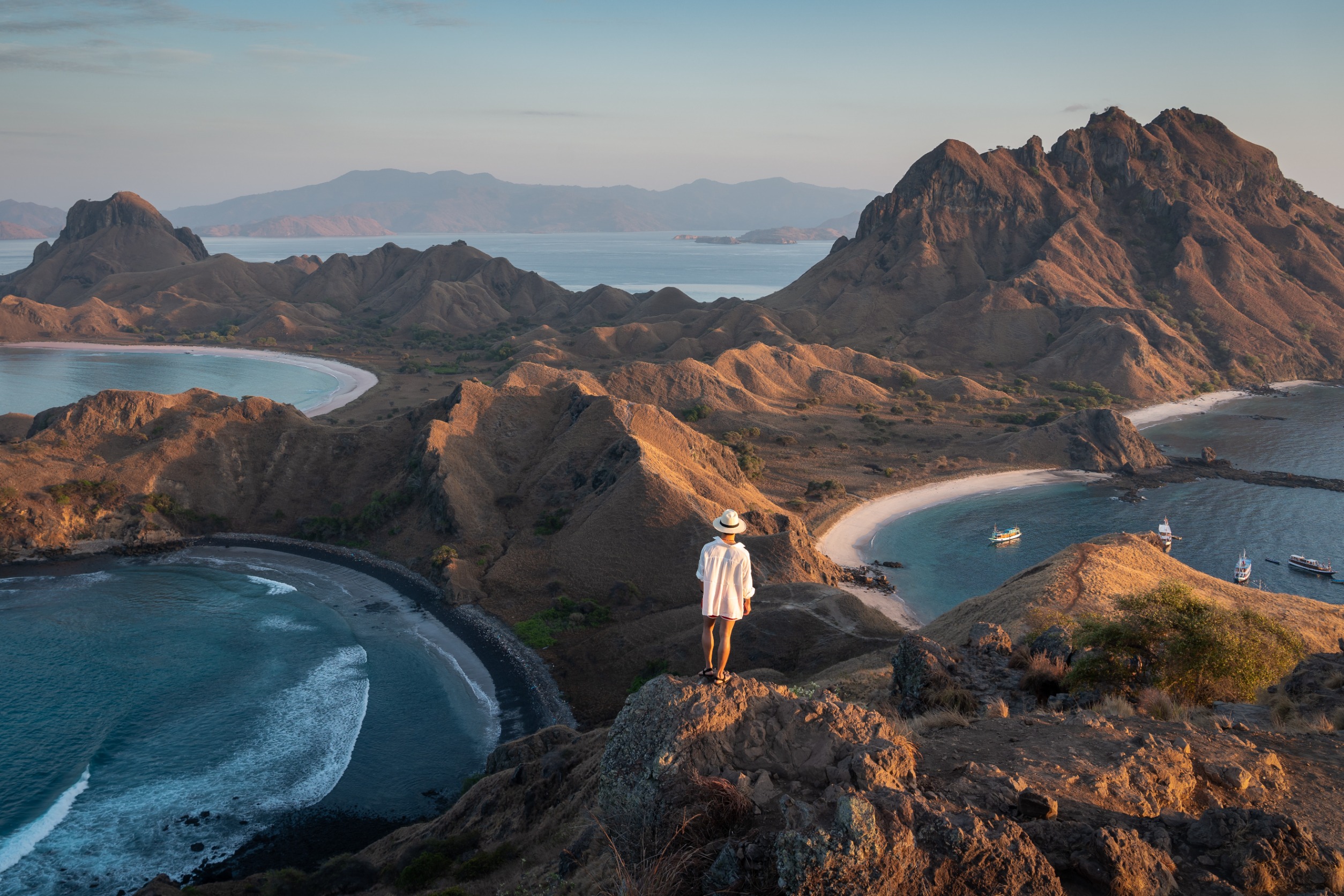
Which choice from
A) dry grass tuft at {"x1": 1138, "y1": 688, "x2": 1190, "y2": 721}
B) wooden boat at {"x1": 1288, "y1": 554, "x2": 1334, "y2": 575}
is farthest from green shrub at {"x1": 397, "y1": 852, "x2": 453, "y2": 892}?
wooden boat at {"x1": 1288, "y1": 554, "x2": 1334, "y2": 575}

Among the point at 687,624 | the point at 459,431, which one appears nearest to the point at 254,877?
the point at 687,624

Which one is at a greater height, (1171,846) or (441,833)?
(1171,846)

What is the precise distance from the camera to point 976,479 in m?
78.3

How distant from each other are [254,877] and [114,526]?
42466 mm

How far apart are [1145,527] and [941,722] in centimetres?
6262

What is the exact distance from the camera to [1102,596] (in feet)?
109

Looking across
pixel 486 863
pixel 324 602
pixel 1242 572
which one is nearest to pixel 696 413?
→ pixel 324 602

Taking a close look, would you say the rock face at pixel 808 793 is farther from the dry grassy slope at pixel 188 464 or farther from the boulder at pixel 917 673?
the dry grassy slope at pixel 188 464

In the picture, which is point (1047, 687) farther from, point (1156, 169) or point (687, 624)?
point (1156, 169)

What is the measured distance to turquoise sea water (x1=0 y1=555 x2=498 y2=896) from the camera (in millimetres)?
29047

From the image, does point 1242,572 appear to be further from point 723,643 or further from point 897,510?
point 723,643

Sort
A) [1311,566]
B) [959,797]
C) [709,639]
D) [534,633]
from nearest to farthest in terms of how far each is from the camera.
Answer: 1. [959,797]
2. [709,639]
3. [534,633]
4. [1311,566]

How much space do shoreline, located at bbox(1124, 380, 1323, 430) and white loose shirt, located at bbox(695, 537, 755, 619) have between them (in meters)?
103

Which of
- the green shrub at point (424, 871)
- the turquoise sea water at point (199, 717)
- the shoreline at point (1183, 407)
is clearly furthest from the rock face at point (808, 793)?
the shoreline at point (1183, 407)
